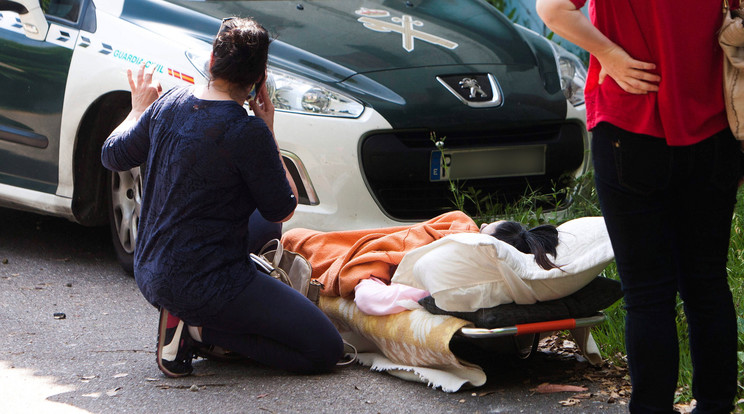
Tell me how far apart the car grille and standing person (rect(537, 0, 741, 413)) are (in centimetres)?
188

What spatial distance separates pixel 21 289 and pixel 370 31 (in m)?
2.04

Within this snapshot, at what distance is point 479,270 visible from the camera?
9.97ft

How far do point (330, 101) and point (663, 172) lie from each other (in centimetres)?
217

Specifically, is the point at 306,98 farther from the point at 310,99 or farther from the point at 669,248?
the point at 669,248

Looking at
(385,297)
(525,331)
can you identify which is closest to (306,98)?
(385,297)

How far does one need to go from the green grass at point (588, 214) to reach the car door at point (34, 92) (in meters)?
1.94

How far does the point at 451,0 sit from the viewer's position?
5328mm

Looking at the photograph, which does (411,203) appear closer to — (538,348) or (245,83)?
(538,348)

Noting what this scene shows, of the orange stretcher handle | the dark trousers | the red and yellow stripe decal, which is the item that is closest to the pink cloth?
the dark trousers

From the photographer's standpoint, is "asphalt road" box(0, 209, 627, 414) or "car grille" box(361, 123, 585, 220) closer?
"asphalt road" box(0, 209, 627, 414)

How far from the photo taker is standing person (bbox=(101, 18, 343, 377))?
3058mm

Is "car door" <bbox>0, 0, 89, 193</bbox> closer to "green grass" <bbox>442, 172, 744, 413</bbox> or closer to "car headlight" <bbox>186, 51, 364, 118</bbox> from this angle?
"car headlight" <bbox>186, 51, 364, 118</bbox>

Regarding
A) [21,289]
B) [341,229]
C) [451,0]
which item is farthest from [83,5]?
[451,0]

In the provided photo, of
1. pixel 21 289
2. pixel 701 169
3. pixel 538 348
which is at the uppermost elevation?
pixel 701 169
